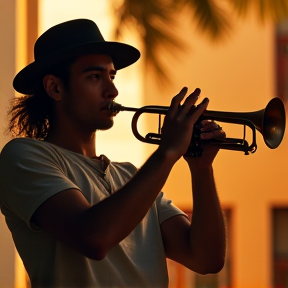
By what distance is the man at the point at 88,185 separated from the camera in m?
2.71

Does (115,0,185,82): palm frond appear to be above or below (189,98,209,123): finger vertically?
above

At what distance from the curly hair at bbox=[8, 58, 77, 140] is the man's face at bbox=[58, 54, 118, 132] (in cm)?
3

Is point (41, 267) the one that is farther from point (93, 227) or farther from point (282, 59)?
point (282, 59)

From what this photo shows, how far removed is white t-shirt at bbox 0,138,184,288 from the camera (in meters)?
2.79

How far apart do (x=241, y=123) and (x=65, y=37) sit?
0.64m

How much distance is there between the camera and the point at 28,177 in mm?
2814

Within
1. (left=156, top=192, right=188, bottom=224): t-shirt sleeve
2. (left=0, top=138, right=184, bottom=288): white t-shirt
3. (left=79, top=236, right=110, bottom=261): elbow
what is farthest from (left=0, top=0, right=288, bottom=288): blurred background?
(left=79, top=236, right=110, bottom=261): elbow

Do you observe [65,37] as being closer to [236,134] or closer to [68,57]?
[68,57]

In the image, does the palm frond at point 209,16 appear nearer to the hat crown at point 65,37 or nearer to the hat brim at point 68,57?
the hat brim at point 68,57

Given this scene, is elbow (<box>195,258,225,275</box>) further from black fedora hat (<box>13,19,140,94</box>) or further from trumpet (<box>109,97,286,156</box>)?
black fedora hat (<box>13,19,140,94</box>)

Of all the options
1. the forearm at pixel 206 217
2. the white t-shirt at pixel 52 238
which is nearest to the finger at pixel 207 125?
the forearm at pixel 206 217

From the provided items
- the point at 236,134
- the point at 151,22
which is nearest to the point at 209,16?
the point at 151,22

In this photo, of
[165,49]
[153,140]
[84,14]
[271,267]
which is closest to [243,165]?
[271,267]

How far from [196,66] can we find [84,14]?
1.73 meters
